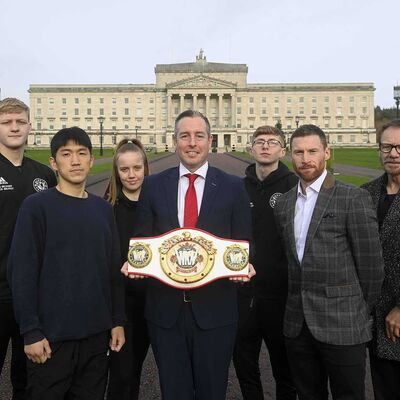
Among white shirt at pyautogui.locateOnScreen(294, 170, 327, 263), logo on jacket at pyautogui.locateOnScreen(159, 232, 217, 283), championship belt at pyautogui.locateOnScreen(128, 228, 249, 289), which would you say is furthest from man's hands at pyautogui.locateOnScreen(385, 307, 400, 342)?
logo on jacket at pyautogui.locateOnScreen(159, 232, 217, 283)

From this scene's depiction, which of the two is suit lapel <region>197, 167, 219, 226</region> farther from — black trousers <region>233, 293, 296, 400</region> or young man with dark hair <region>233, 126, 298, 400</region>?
black trousers <region>233, 293, 296, 400</region>

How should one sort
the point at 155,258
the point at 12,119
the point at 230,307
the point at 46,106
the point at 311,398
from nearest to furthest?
the point at 155,258, the point at 230,307, the point at 311,398, the point at 12,119, the point at 46,106

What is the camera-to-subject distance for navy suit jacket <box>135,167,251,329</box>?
135 inches

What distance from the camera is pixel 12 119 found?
425cm

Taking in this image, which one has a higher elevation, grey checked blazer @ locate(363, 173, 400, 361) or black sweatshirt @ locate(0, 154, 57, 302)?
black sweatshirt @ locate(0, 154, 57, 302)

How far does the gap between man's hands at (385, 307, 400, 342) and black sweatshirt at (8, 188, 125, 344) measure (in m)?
2.24

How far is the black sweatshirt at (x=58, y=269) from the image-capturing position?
128 inches

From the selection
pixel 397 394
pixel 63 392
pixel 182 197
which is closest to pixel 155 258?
pixel 182 197

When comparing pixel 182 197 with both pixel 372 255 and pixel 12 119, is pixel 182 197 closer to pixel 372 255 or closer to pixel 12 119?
pixel 372 255

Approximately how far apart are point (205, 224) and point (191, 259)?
1.02ft

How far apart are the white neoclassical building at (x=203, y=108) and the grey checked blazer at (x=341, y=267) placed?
110407 mm

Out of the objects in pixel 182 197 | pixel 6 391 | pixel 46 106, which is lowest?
pixel 6 391

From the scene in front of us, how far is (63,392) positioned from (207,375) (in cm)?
104

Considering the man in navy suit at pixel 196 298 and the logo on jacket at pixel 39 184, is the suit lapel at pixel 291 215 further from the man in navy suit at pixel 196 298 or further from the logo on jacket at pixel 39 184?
the logo on jacket at pixel 39 184
